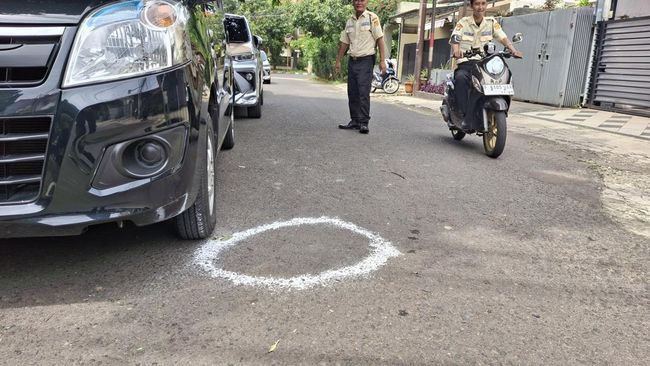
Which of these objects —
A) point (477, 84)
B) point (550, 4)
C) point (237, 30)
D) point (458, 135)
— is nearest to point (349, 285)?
point (477, 84)

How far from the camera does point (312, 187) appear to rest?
179 inches

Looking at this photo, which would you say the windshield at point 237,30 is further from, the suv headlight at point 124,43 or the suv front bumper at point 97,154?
the suv front bumper at point 97,154

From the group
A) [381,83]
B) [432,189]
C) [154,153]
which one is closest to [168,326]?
[154,153]

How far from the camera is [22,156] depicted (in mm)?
2307

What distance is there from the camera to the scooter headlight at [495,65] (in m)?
5.93

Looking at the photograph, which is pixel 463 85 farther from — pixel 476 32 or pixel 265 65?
pixel 265 65

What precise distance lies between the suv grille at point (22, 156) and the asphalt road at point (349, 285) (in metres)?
0.53

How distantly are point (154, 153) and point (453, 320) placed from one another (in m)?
1.60

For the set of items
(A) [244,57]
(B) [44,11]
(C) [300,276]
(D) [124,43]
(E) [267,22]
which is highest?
(E) [267,22]

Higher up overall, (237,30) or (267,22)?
(267,22)

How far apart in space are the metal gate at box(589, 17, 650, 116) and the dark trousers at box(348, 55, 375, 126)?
6242 mm

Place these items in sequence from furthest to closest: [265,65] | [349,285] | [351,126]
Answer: [265,65] < [351,126] < [349,285]

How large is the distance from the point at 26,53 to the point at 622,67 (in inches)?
459

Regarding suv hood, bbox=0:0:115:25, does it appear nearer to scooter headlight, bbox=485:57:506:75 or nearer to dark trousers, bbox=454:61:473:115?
scooter headlight, bbox=485:57:506:75
